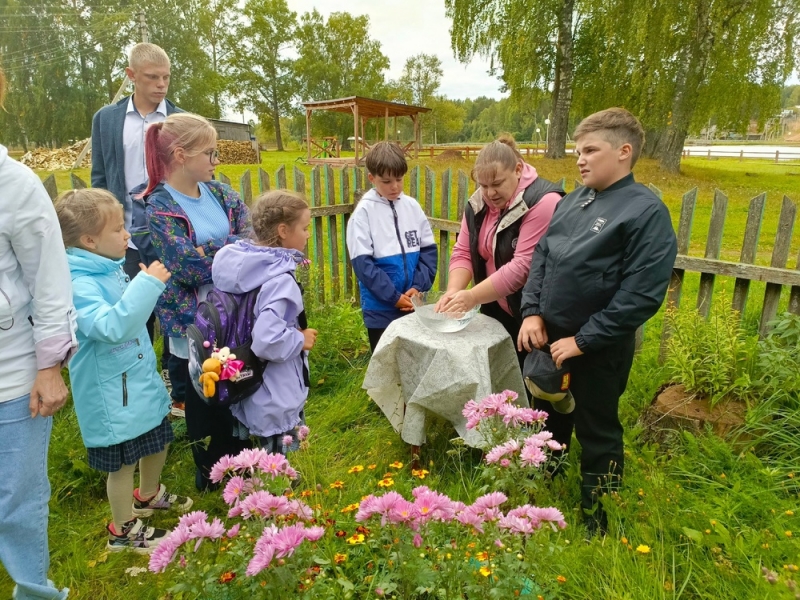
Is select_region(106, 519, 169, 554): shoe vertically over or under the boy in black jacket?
under

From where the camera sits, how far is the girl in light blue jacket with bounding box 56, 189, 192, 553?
6.67ft

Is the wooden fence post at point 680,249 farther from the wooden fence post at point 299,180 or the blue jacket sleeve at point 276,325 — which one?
the wooden fence post at point 299,180

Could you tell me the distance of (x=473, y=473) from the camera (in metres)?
2.71

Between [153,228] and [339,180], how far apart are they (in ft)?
Answer: 9.14

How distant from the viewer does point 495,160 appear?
8.35 ft

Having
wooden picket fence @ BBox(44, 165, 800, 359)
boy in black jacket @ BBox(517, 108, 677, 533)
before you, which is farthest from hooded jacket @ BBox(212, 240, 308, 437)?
wooden picket fence @ BBox(44, 165, 800, 359)

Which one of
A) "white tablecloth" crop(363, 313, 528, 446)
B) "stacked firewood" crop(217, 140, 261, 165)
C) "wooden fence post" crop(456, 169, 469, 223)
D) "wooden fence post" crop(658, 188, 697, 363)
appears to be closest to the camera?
"white tablecloth" crop(363, 313, 528, 446)

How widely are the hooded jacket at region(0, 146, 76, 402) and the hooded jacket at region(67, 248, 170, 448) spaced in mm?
269

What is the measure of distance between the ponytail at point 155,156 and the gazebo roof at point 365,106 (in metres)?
17.9

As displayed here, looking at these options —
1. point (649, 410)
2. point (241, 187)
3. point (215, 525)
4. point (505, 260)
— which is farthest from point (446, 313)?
point (241, 187)

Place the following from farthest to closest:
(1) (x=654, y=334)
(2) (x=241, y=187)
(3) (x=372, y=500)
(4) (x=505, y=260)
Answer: (2) (x=241, y=187)
(1) (x=654, y=334)
(4) (x=505, y=260)
(3) (x=372, y=500)

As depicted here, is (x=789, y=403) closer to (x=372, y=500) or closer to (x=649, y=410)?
(x=649, y=410)

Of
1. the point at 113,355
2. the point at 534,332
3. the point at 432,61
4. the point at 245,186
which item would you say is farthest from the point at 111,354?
the point at 432,61

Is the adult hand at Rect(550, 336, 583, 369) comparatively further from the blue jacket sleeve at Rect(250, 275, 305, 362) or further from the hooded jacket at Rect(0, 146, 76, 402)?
the hooded jacket at Rect(0, 146, 76, 402)
